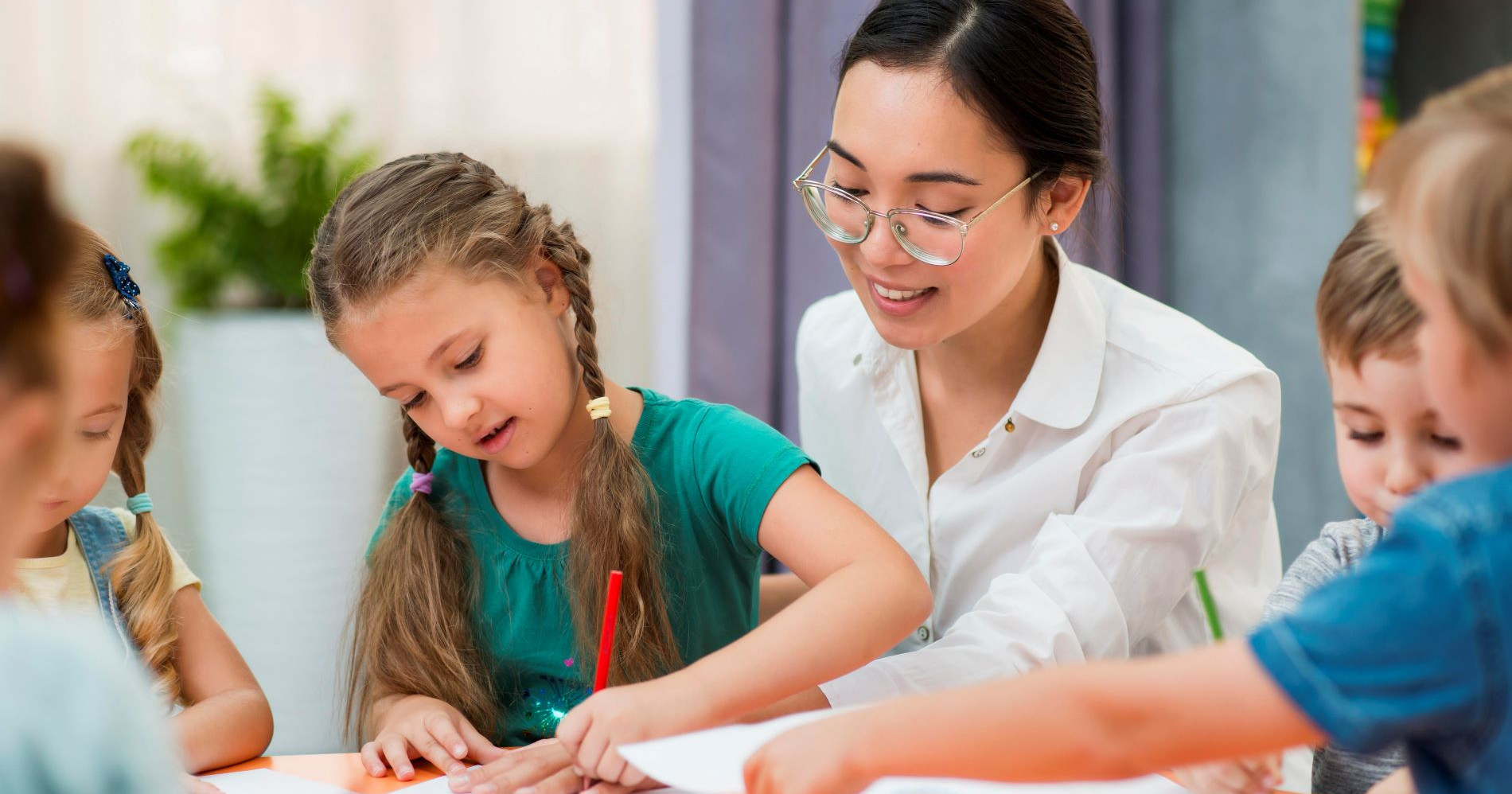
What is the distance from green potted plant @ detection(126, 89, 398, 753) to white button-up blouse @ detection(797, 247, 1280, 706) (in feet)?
2.84

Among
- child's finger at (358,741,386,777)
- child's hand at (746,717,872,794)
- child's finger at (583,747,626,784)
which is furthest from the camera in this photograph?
child's finger at (358,741,386,777)

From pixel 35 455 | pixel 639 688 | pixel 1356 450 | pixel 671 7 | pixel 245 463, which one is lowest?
pixel 245 463

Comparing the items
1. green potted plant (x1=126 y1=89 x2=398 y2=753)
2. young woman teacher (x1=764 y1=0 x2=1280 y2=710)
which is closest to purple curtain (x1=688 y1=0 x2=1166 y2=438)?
green potted plant (x1=126 y1=89 x2=398 y2=753)

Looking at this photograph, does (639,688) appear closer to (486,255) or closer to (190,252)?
(486,255)

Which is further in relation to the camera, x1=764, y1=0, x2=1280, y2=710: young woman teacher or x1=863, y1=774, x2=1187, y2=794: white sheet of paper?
x1=764, y1=0, x2=1280, y2=710: young woman teacher

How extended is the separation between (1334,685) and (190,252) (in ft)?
5.89

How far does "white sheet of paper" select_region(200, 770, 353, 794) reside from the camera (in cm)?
83

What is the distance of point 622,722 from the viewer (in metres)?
0.78

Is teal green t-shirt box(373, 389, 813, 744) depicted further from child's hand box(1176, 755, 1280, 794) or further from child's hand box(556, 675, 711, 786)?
child's hand box(1176, 755, 1280, 794)

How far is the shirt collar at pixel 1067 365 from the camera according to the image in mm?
1182

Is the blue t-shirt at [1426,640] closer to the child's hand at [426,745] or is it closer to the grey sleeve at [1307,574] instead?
the grey sleeve at [1307,574]

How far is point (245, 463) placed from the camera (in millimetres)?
1844

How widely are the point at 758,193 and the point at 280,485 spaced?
82 centimetres

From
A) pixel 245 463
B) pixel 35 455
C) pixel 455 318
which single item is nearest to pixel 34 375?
pixel 35 455
